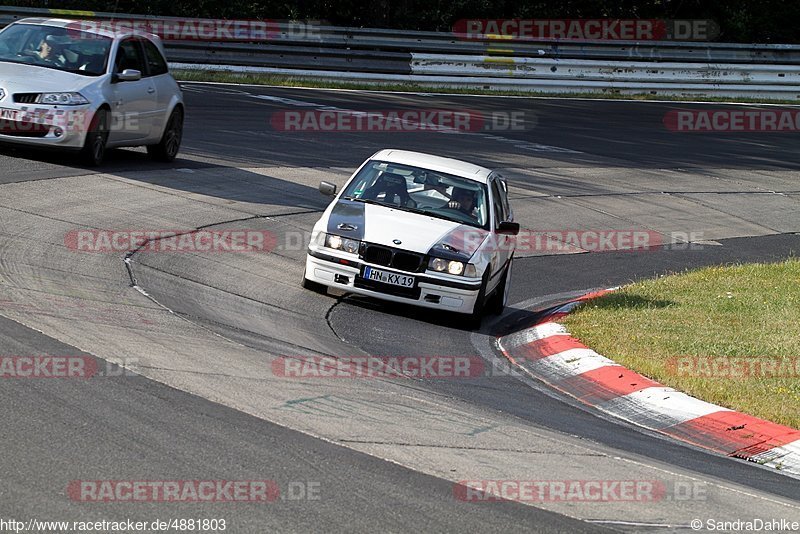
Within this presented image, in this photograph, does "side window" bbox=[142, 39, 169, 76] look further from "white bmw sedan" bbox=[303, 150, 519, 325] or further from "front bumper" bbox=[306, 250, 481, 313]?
"front bumper" bbox=[306, 250, 481, 313]

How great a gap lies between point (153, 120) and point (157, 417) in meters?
10.3

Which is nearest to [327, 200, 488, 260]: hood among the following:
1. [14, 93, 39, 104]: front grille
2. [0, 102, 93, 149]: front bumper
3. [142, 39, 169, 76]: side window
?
[0, 102, 93, 149]: front bumper

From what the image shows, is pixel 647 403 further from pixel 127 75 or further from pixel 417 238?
pixel 127 75

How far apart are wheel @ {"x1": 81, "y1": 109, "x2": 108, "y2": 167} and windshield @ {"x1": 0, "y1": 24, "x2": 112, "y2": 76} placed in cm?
68

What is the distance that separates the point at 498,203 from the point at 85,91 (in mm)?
5446

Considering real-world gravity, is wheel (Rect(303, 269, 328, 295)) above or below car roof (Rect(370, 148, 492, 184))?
below

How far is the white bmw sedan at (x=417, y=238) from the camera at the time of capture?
1096cm

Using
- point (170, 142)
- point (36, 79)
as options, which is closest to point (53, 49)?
point (36, 79)

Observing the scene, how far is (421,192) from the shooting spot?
12102 millimetres

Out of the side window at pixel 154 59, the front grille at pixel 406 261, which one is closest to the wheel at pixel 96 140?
the side window at pixel 154 59

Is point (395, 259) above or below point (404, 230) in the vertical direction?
below

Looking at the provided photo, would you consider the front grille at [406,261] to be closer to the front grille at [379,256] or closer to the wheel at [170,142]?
the front grille at [379,256]

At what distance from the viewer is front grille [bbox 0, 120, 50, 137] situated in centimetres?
1421

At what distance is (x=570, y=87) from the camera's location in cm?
3191
